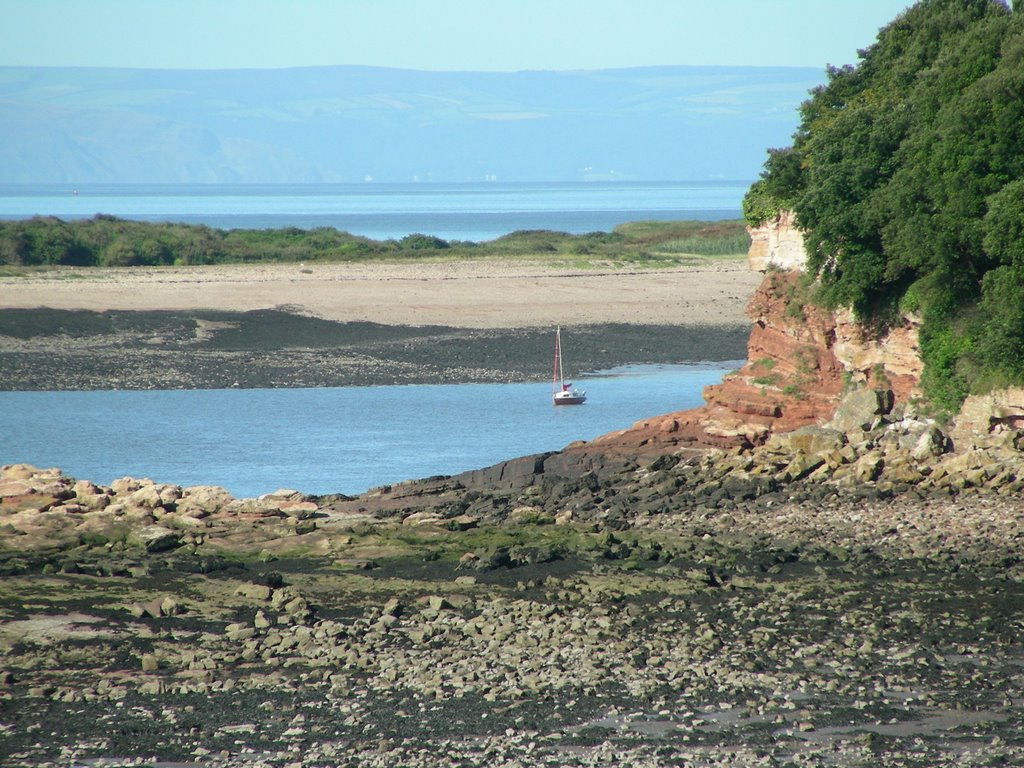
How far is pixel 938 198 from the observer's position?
23.0m

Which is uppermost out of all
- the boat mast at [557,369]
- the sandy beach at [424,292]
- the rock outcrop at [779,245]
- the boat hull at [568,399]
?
the rock outcrop at [779,245]

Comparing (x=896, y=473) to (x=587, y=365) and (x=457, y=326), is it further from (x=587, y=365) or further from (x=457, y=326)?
(x=457, y=326)

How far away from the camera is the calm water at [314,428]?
30234mm

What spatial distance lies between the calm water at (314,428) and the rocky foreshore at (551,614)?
5.70 m

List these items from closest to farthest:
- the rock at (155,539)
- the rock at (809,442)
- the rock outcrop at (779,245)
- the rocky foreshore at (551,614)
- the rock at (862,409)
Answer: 1. the rocky foreshore at (551,614)
2. the rock at (155,539)
3. the rock at (809,442)
4. the rock at (862,409)
5. the rock outcrop at (779,245)

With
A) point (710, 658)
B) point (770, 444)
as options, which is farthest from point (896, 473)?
point (710, 658)

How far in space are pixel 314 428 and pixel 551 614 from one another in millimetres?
19091

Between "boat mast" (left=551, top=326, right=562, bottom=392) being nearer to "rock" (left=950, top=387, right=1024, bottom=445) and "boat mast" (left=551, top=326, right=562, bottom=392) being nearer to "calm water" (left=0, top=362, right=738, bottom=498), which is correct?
"calm water" (left=0, top=362, right=738, bottom=498)

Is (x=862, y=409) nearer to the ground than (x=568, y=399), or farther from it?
farther from it

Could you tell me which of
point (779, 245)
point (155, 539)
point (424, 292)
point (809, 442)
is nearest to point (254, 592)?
point (155, 539)

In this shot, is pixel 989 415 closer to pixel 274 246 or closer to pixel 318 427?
pixel 318 427

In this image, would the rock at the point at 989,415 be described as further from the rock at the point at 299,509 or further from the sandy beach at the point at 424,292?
the sandy beach at the point at 424,292

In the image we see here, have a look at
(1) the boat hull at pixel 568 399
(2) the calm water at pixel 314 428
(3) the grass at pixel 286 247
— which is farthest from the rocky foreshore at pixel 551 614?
(3) the grass at pixel 286 247

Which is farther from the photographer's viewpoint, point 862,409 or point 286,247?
point 286,247
